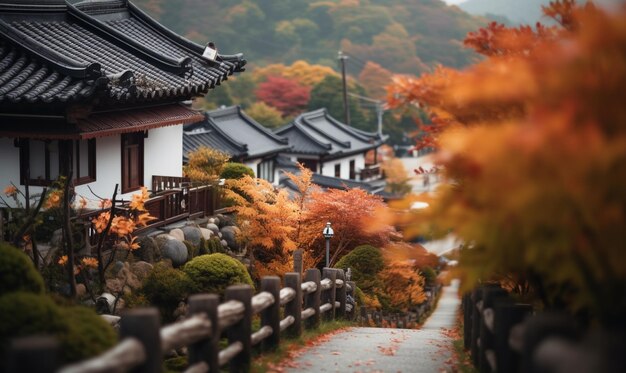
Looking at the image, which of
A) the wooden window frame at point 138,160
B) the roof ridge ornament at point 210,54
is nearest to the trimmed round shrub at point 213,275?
the wooden window frame at point 138,160

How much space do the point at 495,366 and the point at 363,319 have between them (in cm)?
1376

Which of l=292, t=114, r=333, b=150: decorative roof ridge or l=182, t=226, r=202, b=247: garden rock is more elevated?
l=292, t=114, r=333, b=150: decorative roof ridge

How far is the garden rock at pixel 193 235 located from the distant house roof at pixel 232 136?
704 inches

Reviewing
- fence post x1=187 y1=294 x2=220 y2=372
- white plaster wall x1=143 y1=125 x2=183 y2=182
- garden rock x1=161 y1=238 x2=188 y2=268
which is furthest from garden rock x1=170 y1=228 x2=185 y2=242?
fence post x1=187 y1=294 x2=220 y2=372

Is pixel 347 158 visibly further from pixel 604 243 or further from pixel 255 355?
pixel 604 243

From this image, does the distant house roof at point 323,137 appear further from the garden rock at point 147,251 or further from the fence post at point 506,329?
the fence post at point 506,329

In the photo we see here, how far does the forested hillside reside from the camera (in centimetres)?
11038

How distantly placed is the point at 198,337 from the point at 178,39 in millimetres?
20739

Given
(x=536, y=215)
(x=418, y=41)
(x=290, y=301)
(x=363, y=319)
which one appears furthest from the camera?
(x=418, y=41)

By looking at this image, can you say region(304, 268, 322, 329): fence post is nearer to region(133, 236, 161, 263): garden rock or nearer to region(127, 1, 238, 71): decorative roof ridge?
region(133, 236, 161, 263): garden rock

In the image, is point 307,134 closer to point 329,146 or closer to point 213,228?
point 329,146

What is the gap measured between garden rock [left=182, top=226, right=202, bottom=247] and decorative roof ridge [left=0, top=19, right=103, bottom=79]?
5132 millimetres

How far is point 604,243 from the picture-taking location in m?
5.42

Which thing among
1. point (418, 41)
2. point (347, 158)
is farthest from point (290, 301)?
point (418, 41)
